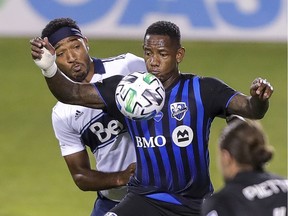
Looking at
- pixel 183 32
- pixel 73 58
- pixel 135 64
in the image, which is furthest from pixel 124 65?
pixel 183 32

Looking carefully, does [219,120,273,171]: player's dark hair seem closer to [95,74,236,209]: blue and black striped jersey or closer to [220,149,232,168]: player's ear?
[220,149,232,168]: player's ear

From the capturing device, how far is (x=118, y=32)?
20703 mm

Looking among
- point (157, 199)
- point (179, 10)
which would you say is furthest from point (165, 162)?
point (179, 10)

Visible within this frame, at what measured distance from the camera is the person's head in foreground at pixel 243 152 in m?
6.54

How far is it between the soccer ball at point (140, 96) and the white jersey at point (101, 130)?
1.31m

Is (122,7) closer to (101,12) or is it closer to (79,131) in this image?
(101,12)

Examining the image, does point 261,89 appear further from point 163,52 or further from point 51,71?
point 51,71

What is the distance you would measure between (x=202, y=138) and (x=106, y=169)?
162cm

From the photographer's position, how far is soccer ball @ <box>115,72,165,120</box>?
829cm

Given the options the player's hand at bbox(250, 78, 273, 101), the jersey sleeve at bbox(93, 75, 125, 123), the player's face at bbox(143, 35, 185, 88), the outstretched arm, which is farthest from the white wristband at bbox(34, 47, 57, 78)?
the player's hand at bbox(250, 78, 273, 101)

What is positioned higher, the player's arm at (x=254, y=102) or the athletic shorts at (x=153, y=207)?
the player's arm at (x=254, y=102)

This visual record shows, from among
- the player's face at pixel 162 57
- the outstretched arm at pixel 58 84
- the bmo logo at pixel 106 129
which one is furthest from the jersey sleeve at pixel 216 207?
the bmo logo at pixel 106 129

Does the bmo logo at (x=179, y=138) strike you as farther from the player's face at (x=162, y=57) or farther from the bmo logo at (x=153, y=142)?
the player's face at (x=162, y=57)

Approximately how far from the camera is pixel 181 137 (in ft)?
28.6
